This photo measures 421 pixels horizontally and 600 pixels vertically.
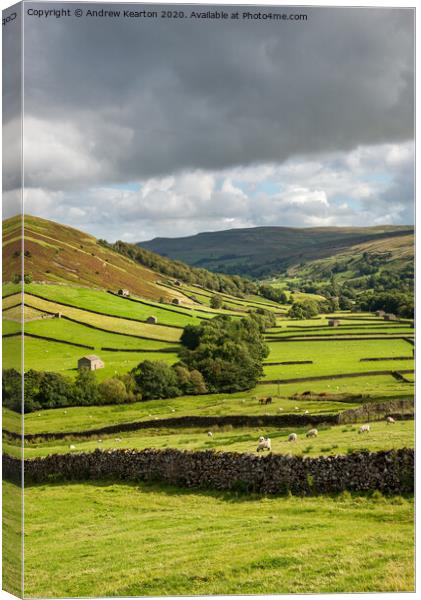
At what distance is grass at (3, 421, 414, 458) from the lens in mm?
11922

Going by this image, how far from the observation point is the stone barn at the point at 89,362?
1291 cm

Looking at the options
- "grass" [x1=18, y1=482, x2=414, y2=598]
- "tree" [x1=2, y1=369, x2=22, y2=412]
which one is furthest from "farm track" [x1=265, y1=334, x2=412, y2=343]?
"tree" [x1=2, y1=369, x2=22, y2=412]

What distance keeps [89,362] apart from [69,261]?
7.34 feet

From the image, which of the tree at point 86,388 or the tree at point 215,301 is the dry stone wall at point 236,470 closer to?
the tree at point 86,388

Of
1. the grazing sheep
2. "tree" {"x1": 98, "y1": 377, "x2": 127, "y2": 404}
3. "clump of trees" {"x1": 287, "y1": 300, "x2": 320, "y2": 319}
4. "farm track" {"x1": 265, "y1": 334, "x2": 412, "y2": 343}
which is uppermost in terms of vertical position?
"clump of trees" {"x1": 287, "y1": 300, "x2": 320, "y2": 319}

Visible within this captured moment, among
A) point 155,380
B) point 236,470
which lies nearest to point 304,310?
point 155,380

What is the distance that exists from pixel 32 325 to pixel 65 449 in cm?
340

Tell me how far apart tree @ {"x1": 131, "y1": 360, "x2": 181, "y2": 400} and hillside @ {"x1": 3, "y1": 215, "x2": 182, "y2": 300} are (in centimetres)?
162

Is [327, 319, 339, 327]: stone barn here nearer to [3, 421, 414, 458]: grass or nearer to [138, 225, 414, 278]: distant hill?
[138, 225, 414, 278]: distant hill

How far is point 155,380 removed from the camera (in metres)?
13.4

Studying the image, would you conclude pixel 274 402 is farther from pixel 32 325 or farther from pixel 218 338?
pixel 32 325

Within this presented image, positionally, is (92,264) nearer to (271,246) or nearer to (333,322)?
(271,246)

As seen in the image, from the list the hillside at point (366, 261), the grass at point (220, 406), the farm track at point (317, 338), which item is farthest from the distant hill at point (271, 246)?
the grass at point (220, 406)

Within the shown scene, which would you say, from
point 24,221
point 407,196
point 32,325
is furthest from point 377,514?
point 24,221
